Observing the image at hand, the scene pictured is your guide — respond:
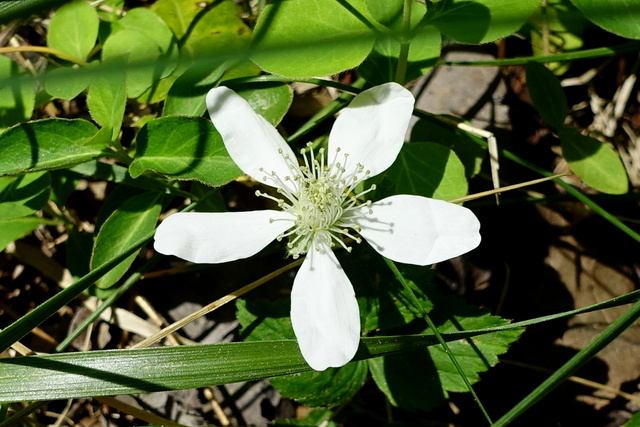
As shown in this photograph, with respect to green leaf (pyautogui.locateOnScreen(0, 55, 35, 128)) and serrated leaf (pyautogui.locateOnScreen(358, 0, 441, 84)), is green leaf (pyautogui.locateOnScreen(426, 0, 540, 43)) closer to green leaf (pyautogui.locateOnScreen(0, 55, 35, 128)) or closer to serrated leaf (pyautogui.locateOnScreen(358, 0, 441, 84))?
serrated leaf (pyautogui.locateOnScreen(358, 0, 441, 84))

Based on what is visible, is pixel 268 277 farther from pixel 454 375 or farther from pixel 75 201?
pixel 75 201

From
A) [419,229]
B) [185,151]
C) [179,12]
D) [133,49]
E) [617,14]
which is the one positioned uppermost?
[179,12]

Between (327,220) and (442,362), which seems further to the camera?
(442,362)

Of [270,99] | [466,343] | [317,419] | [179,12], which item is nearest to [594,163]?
[466,343]

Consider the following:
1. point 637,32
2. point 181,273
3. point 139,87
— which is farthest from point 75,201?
point 637,32

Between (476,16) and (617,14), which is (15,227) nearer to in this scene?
(476,16)

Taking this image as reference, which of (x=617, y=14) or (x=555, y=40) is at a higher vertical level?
(x=555, y=40)

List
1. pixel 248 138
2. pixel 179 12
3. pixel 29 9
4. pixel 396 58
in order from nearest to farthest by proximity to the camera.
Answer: pixel 29 9 < pixel 248 138 < pixel 396 58 < pixel 179 12
